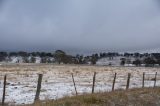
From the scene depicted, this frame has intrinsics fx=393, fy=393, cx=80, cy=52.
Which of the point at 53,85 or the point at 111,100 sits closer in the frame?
the point at 111,100

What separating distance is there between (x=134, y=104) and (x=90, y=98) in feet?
6.49

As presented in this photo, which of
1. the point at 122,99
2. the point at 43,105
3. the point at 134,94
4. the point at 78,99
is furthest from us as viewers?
the point at 134,94

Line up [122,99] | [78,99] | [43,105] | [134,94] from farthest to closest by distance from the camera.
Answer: [134,94]
[122,99]
[78,99]
[43,105]

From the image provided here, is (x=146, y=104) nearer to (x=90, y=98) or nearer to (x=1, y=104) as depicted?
(x=90, y=98)

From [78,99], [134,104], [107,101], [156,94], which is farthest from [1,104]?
[156,94]

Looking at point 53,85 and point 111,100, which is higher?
point 111,100

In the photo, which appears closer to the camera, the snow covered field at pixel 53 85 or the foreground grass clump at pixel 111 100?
the foreground grass clump at pixel 111 100

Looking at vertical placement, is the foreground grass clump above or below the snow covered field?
above

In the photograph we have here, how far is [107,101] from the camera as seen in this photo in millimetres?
16984

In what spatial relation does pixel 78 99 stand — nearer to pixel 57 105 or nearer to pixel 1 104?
pixel 57 105

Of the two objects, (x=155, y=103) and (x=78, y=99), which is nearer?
(x=78, y=99)

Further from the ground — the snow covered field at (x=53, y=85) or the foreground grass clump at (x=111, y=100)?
the foreground grass clump at (x=111, y=100)

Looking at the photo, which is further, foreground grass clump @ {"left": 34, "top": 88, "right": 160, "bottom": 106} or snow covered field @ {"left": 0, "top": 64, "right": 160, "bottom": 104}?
snow covered field @ {"left": 0, "top": 64, "right": 160, "bottom": 104}

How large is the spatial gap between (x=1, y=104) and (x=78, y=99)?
390cm
